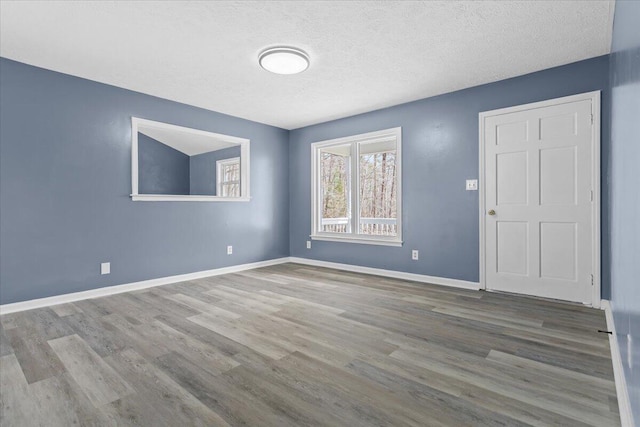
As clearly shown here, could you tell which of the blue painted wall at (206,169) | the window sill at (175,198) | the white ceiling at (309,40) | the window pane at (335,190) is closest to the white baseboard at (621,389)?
the white ceiling at (309,40)

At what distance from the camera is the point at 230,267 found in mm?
4961

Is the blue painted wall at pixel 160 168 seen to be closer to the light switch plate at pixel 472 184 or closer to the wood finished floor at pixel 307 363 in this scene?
the wood finished floor at pixel 307 363

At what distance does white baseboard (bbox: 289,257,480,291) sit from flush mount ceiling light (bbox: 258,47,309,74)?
2885 millimetres

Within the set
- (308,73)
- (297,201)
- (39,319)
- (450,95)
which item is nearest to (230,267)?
(297,201)

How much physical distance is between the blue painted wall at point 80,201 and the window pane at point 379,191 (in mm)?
2772

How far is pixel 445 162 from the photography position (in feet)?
13.5

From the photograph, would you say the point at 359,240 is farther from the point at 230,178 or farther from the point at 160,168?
the point at 160,168

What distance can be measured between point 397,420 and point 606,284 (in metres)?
2.78

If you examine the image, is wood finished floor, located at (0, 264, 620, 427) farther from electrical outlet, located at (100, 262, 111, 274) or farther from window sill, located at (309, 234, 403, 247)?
window sill, located at (309, 234, 403, 247)

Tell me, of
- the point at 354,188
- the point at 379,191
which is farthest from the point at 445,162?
the point at 379,191

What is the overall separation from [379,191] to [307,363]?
4469mm

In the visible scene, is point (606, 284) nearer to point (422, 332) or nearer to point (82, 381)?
point (422, 332)

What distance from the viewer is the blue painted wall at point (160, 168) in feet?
15.3

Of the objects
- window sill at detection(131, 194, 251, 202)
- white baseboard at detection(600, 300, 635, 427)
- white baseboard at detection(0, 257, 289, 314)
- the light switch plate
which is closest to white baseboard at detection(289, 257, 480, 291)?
white baseboard at detection(0, 257, 289, 314)
